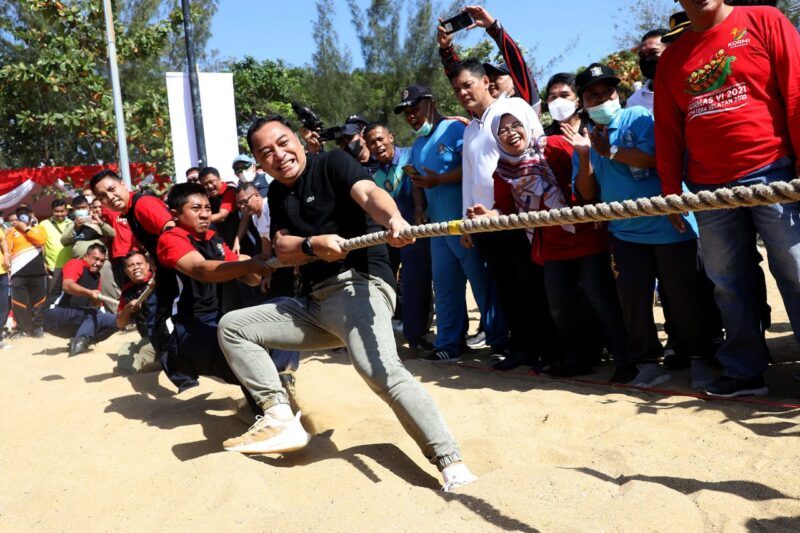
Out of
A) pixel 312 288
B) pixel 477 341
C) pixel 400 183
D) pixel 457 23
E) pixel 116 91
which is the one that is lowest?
pixel 477 341

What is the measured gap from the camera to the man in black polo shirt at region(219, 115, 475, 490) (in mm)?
3428

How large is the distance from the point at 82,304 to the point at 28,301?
194cm

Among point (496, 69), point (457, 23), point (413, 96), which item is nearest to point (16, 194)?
point (413, 96)

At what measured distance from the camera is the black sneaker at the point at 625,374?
4519 mm

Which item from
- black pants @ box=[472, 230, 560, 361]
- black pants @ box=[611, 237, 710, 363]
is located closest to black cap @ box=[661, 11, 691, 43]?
black pants @ box=[611, 237, 710, 363]

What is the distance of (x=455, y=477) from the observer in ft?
10.1

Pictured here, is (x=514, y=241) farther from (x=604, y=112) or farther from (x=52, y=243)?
(x=52, y=243)

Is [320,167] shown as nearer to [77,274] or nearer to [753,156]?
[753,156]

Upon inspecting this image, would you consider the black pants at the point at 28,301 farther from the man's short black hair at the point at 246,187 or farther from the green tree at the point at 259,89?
the green tree at the point at 259,89

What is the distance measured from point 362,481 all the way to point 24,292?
321 inches

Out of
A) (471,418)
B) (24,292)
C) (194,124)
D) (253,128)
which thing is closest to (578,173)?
(471,418)

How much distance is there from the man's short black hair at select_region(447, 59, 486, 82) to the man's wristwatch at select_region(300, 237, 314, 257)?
2.21m

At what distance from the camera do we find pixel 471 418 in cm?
415

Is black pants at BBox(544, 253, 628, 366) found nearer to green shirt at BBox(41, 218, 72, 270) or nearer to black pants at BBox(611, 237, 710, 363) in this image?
black pants at BBox(611, 237, 710, 363)
